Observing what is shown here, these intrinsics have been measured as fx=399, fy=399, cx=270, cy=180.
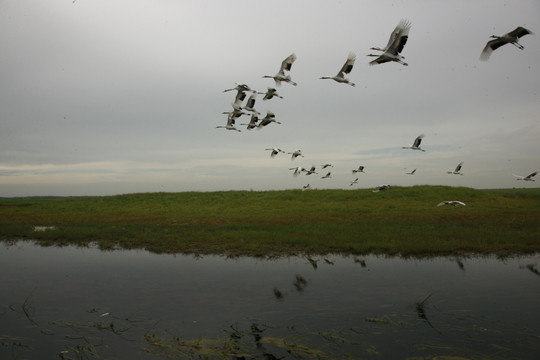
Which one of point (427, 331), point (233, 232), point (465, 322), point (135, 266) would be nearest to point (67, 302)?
point (135, 266)

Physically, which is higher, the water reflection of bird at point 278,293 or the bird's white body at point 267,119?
the bird's white body at point 267,119

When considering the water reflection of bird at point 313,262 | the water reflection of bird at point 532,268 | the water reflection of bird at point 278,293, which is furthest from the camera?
the water reflection of bird at point 313,262

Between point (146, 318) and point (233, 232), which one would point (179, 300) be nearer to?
point (146, 318)

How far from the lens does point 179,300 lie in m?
11.8

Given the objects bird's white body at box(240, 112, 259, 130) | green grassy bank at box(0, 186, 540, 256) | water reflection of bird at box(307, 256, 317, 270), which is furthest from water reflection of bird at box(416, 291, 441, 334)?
bird's white body at box(240, 112, 259, 130)

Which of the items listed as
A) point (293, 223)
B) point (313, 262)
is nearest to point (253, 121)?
point (313, 262)

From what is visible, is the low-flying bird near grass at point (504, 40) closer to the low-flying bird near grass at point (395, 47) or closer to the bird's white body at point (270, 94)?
the low-flying bird near grass at point (395, 47)

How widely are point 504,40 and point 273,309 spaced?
10.3m

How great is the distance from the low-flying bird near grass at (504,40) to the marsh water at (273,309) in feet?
23.4

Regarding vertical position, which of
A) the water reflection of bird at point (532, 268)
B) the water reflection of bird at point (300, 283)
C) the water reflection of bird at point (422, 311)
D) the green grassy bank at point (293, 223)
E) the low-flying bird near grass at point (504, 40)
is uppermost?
the low-flying bird near grass at point (504, 40)

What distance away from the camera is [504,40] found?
11.8 meters

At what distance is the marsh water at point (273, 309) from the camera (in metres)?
8.57

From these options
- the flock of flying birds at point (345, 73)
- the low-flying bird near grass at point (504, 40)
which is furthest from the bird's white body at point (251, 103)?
the low-flying bird near grass at point (504, 40)

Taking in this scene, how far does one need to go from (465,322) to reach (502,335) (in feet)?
3.02
